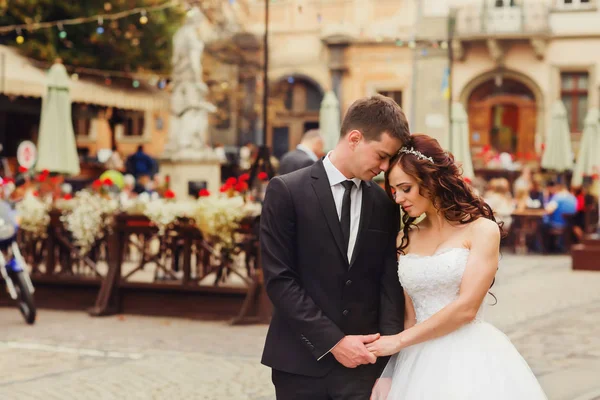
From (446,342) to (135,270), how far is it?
7094 mm

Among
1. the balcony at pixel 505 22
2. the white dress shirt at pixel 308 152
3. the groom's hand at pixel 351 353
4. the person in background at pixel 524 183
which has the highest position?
the balcony at pixel 505 22

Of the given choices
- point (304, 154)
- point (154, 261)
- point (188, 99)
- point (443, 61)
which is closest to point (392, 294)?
point (304, 154)

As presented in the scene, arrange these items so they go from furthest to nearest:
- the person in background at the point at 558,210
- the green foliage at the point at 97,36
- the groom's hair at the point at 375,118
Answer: the green foliage at the point at 97,36 → the person in background at the point at 558,210 → the groom's hair at the point at 375,118

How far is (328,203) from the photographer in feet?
11.9

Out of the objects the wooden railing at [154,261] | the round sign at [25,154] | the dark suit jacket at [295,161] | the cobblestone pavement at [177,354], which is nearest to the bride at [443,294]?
the cobblestone pavement at [177,354]

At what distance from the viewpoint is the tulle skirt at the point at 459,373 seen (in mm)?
3719

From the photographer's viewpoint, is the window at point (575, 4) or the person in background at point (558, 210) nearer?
the person in background at point (558, 210)

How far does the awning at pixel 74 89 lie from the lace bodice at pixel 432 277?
57.6 ft

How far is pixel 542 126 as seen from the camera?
3089cm

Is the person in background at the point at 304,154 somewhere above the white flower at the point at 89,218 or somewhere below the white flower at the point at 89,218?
above

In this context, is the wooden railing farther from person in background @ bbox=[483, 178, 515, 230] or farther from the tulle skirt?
person in background @ bbox=[483, 178, 515, 230]

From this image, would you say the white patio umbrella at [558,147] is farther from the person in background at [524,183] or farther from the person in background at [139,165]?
the person in background at [139,165]

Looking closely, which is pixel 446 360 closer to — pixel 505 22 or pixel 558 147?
pixel 558 147

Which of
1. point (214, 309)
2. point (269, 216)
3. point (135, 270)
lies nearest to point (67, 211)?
point (135, 270)
